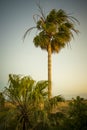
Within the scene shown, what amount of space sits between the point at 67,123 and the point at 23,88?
2775 mm

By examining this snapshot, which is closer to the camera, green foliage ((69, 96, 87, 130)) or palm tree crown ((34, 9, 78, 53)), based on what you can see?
green foliage ((69, 96, 87, 130))

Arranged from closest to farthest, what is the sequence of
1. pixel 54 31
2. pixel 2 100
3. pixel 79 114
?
1. pixel 79 114
2. pixel 2 100
3. pixel 54 31

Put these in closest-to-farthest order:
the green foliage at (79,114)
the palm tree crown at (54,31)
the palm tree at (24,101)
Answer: the green foliage at (79,114) → the palm tree at (24,101) → the palm tree crown at (54,31)

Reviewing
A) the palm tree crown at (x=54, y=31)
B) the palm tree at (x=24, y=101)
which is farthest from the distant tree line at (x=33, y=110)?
the palm tree crown at (x=54, y=31)

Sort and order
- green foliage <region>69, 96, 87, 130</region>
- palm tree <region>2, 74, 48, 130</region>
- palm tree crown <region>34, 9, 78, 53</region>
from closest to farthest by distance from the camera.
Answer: green foliage <region>69, 96, 87, 130</region> < palm tree <region>2, 74, 48, 130</region> < palm tree crown <region>34, 9, 78, 53</region>

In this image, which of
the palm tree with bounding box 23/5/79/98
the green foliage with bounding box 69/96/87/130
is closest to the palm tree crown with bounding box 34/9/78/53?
the palm tree with bounding box 23/5/79/98

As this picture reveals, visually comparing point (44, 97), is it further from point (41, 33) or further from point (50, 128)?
point (41, 33)

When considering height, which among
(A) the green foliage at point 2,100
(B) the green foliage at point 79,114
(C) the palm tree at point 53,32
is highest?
(C) the palm tree at point 53,32

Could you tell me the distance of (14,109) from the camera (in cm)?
1391

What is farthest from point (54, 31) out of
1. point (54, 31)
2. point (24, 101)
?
point (24, 101)

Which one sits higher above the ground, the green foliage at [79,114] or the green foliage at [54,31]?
the green foliage at [54,31]

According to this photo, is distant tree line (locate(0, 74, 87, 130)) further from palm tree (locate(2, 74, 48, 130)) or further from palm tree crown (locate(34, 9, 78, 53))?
palm tree crown (locate(34, 9, 78, 53))

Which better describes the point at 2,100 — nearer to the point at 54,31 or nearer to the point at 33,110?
the point at 33,110

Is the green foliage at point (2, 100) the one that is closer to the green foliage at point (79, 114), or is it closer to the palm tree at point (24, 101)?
the palm tree at point (24, 101)
